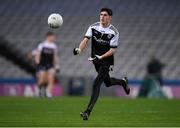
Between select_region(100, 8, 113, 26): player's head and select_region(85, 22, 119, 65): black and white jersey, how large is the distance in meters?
0.15

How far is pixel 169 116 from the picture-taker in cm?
1341

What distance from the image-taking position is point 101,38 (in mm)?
12430

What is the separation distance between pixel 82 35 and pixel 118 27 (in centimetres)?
177

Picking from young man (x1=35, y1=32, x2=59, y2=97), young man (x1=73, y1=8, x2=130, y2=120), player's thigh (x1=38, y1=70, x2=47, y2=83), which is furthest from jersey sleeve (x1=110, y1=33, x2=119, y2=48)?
player's thigh (x1=38, y1=70, x2=47, y2=83)

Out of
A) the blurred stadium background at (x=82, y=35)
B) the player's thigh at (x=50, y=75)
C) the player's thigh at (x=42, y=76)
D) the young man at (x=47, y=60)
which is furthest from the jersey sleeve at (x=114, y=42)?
the blurred stadium background at (x=82, y=35)

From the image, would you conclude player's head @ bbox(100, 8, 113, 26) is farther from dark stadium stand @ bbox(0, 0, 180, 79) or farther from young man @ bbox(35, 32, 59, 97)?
dark stadium stand @ bbox(0, 0, 180, 79)

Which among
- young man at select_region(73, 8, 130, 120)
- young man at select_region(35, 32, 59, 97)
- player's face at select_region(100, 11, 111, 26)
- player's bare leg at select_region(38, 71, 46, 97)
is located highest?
player's face at select_region(100, 11, 111, 26)

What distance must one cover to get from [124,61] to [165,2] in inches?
167

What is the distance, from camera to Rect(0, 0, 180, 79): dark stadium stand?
29.0 m

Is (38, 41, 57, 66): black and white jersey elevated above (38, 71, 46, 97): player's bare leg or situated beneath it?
→ elevated above

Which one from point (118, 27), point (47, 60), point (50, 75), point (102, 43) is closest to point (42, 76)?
point (50, 75)

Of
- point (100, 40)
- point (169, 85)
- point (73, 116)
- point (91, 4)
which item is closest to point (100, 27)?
point (100, 40)

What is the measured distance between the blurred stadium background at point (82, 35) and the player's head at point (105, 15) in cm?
1427

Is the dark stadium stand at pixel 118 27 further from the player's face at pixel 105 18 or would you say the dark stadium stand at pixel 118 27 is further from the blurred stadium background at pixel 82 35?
the player's face at pixel 105 18
